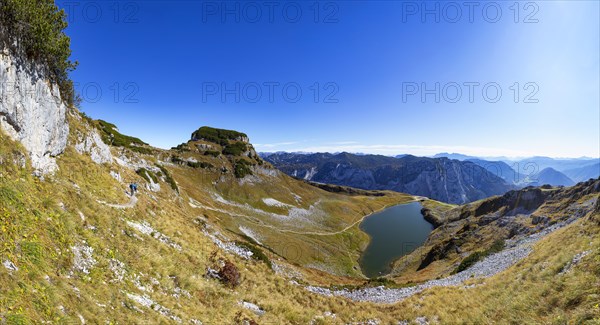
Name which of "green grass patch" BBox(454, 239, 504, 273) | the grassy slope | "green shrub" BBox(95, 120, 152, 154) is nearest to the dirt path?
the grassy slope

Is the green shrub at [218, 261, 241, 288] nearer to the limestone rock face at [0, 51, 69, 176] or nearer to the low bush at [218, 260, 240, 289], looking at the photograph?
→ the low bush at [218, 260, 240, 289]

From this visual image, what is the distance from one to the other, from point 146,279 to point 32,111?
1588 cm

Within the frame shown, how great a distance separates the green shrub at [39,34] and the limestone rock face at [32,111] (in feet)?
3.78

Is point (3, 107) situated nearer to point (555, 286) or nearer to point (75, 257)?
point (75, 257)


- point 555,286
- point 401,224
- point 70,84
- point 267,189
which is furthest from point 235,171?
point 555,286

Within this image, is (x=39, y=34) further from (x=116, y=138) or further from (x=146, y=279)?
(x=116, y=138)

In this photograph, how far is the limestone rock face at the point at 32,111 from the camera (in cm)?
1694

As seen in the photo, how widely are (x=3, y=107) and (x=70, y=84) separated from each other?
12.1 m

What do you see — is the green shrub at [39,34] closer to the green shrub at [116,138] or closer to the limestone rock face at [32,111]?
the limestone rock face at [32,111]

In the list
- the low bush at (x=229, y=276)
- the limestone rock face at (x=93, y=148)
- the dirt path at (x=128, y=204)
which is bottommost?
the low bush at (x=229, y=276)

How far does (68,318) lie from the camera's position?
28.6ft

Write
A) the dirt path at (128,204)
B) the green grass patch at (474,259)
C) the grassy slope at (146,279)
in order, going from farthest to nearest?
the green grass patch at (474,259), the dirt path at (128,204), the grassy slope at (146,279)

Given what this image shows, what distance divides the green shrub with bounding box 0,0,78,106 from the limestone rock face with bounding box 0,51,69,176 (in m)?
1.15

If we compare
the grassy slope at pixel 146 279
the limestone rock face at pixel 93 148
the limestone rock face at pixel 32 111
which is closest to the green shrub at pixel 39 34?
the limestone rock face at pixel 32 111
